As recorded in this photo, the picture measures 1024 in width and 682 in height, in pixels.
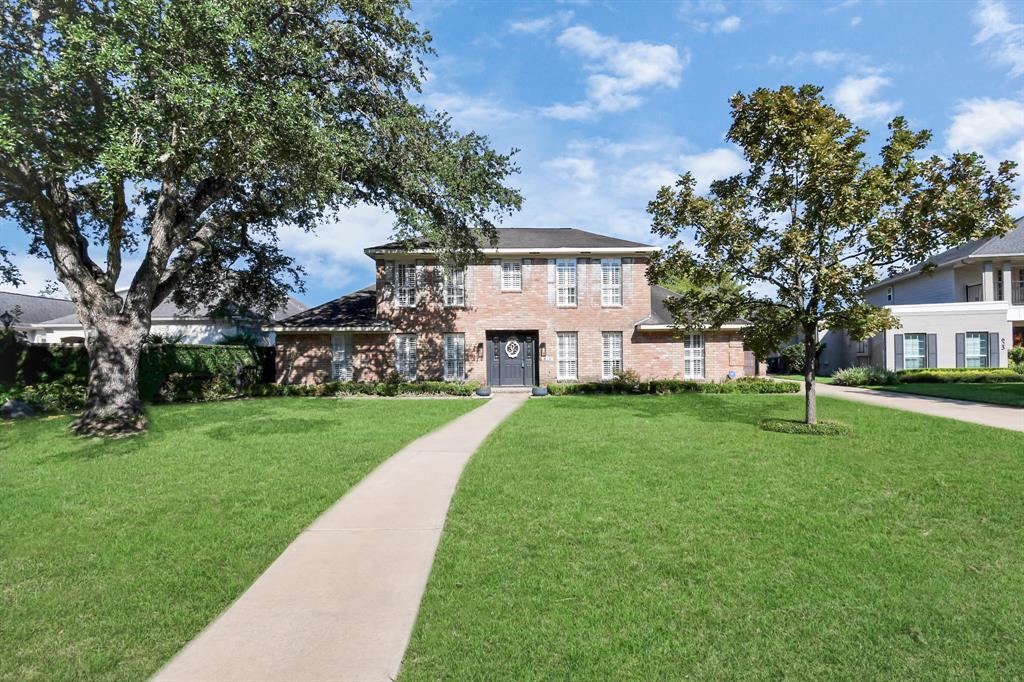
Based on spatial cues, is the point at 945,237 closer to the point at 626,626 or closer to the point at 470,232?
the point at 626,626

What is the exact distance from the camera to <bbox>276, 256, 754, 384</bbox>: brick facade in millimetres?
21625

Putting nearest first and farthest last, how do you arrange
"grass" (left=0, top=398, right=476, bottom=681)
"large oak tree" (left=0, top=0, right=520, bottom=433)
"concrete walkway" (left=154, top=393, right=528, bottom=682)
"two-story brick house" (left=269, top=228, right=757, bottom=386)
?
"concrete walkway" (left=154, top=393, right=528, bottom=682), "grass" (left=0, top=398, right=476, bottom=681), "large oak tree" (left=0, top=0, right=520, bottom=433), "two-story brick house" (left=269, top=228, right=757, bottom=386)

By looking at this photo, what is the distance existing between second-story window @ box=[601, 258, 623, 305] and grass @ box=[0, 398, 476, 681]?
12.1 meters

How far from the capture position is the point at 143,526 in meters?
5.45

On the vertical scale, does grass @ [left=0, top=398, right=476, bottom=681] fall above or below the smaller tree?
below

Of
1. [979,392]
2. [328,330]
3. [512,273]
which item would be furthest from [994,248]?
[328,330]

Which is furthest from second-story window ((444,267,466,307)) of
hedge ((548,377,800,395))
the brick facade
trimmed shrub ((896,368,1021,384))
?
trimmed shrub ((896,368,1021,384))

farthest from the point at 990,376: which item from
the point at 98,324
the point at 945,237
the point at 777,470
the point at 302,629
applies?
the point at 98,324

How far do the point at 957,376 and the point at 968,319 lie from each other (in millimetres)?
3944

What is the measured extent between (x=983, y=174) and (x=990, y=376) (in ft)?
58.8

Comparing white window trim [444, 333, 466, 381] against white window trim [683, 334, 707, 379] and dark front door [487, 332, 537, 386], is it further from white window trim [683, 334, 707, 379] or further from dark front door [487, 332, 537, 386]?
white window trim [683, 334, 707, 379]

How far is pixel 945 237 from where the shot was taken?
392 inches

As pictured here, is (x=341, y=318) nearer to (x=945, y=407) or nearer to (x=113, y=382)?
(x=113, y=382)

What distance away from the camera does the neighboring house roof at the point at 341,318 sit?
70.4ft
